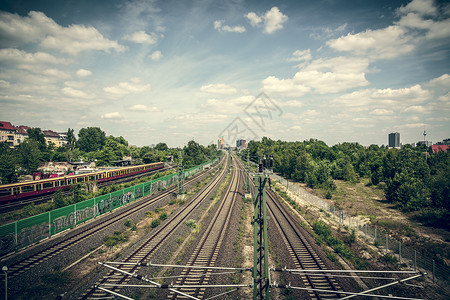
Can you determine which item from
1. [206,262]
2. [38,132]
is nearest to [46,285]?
[206,262]

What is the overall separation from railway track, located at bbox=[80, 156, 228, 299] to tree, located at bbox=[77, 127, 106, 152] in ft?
404

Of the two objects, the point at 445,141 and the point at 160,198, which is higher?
the point at 445,141

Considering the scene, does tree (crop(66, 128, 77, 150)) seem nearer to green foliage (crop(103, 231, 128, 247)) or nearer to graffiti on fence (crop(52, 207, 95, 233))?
graffiti on fence (crop(52, 207, 95, 233))

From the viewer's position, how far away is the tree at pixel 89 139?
5192 inches

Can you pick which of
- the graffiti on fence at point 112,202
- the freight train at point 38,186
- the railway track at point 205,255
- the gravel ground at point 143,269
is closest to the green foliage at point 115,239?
the gravel ground at point 143,269

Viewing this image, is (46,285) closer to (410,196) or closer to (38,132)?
(410,196)

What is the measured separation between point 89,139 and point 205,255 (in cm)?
14107

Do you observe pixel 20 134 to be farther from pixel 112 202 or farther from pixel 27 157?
pixel 112 202

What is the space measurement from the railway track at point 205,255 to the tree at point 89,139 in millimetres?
128083

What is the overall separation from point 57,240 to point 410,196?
156 ft

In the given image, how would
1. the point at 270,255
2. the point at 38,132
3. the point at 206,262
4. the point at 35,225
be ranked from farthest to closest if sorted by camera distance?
1. the point at 38,132
2. the point at 35,225
3. the point at 270,255
4. the point at 206,262

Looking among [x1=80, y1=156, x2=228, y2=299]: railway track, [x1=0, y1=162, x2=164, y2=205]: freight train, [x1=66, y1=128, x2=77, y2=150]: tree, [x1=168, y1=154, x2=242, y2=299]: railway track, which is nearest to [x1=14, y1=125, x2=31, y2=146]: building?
[x1=66, y1=128, x2=77, y2=150]: tree

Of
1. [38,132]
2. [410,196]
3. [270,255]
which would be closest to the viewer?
[270,255]

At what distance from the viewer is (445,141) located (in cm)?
17512
